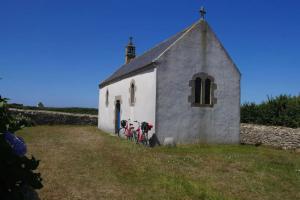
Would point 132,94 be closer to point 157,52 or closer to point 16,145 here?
point 157,52

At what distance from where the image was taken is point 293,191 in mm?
8797

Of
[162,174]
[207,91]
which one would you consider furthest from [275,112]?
[162,174]

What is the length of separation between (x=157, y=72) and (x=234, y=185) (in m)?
8.54

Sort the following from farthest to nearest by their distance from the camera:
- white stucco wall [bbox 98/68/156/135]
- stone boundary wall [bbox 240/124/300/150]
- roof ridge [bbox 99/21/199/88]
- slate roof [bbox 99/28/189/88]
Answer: slate roof [bbox 99/28/189/88] < stone boundary wall [bbox 240/124/300/150] < roof ridge [bbox 99/21/199/88] < white stucco wall [bbox 98/68/156/135]

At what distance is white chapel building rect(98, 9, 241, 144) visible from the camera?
16.5 metres

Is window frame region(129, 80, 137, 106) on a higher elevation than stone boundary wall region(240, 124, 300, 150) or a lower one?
higher

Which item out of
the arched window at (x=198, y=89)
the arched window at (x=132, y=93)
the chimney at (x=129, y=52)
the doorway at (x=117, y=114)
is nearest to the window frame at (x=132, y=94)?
the arched window at (x=132, y=93)

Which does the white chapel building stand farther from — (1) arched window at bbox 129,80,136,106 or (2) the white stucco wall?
(1) arched window at bbox 129,80,136,106

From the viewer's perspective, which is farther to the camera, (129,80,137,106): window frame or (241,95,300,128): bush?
(129,80,137,106): window frame

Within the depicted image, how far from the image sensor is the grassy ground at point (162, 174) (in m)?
8.05

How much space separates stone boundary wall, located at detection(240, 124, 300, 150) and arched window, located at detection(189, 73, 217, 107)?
4120 millimetres

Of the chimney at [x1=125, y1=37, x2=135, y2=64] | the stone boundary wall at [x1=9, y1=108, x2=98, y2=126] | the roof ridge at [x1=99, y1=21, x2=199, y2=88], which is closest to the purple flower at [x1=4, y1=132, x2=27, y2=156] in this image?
the roof ridge at [x1=99, y1=21, x2=199, y2=88]

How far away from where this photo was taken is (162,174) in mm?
9898

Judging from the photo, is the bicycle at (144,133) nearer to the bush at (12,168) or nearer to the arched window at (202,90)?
the arched window at (202,90)
